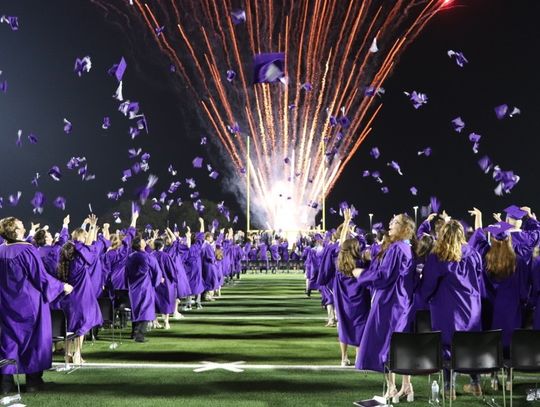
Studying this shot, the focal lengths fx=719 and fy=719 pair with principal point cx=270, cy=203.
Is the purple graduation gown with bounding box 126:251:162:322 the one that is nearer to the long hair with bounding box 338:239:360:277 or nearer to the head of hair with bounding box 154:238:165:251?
the head of hair with bounding box 154:238:165:251

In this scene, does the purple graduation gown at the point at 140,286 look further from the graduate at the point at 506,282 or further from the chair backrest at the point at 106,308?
the graduate at the point at 506,282

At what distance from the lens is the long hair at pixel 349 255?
9461mm

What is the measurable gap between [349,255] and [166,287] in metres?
7.44

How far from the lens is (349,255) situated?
9.52 meters

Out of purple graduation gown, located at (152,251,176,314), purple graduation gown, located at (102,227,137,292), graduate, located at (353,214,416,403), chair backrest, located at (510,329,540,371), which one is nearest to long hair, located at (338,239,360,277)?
graduate, located at (353,214,416,403)

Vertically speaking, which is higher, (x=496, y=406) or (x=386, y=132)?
(x=386, y=132)

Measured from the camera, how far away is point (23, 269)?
28.4 ft

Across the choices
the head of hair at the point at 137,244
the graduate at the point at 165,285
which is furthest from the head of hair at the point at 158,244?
the head of hair at the point at 137,244

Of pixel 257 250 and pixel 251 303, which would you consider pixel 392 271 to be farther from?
pixel 257 250

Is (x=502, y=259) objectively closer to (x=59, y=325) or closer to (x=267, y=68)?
(x=59, y=325)

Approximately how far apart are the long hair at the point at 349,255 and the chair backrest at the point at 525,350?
8.93 feet

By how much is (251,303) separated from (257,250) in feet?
71.2

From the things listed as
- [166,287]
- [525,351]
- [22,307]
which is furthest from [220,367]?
[166,287]

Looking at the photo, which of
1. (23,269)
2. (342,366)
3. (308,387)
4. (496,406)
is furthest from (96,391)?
(496,406)
